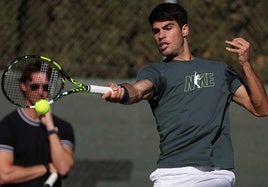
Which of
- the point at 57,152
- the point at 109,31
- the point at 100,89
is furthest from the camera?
the point at 109,31

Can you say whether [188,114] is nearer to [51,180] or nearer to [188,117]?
[188,117]

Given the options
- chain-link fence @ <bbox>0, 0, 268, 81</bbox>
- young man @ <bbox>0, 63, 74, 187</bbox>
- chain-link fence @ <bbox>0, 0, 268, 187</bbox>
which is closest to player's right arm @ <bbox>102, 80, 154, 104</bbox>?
young man @ <bbox>0, 63, 74, 187</bbox>

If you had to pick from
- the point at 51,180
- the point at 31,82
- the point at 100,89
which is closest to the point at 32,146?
the point at 51,180

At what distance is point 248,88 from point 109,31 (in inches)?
114

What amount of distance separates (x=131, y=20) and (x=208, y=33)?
727 millimetres

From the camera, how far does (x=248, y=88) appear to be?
16.6 feet

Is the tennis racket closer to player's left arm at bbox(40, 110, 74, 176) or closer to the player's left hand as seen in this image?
player's left arm at bbox(40, 110, 74, 176)

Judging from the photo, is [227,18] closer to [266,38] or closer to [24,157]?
[266,38]

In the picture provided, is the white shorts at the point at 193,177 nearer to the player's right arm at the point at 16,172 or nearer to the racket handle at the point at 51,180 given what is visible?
the racket handle at the point at 51,180

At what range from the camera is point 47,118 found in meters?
6.20

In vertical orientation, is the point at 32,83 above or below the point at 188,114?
above

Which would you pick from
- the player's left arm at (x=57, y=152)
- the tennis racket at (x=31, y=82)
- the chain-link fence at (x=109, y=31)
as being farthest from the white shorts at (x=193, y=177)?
the chain-link fence at (x=109, y=31)

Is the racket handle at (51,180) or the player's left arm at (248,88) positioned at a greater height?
the player's left arm at (248,88)

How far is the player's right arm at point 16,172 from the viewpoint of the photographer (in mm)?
6027
